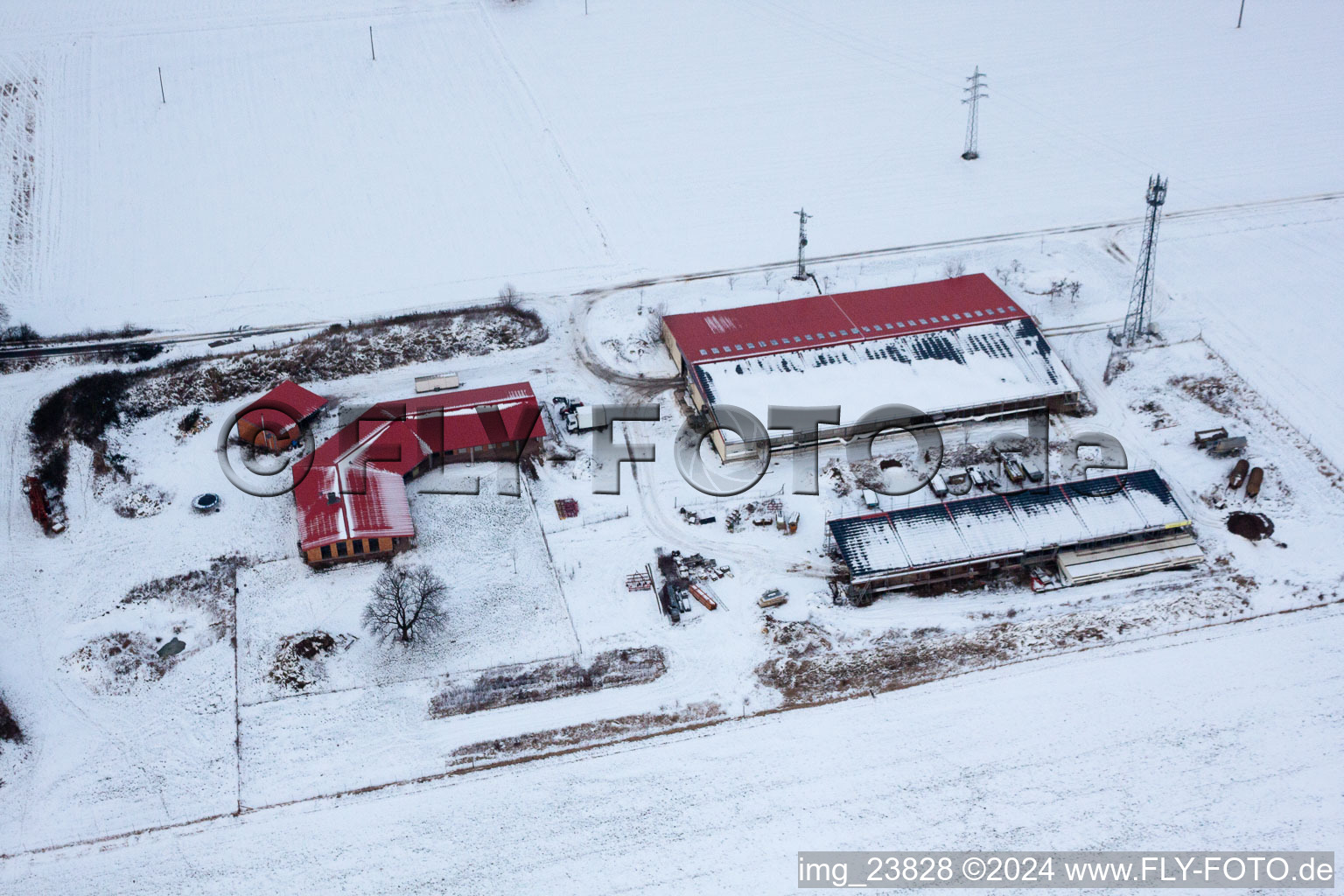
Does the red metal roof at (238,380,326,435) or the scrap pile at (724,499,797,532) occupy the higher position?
the red metal roof at (238,380,326,435)

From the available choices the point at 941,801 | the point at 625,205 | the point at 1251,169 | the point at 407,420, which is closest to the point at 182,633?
the point at 407,420

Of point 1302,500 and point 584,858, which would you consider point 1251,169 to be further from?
point 584,858

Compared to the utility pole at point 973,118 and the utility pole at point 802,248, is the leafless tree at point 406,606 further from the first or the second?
the utility pole at point 973,118

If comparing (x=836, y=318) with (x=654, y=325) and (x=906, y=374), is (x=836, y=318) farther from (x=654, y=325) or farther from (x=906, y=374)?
(x=654, y=325)

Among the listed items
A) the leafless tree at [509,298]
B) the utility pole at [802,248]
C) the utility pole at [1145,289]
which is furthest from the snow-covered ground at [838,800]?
the leafless tree at [509,298]

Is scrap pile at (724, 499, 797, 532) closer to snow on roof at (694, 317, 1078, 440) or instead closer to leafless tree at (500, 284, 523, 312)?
snow on roof at (694, 317, 1078, 440)

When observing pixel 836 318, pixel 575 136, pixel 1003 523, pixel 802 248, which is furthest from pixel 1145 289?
pixel 575 136

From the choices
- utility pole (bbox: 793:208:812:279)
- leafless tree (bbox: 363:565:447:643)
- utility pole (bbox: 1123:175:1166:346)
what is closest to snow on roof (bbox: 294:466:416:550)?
leafless tree (bbox: 363:565:447:643)
